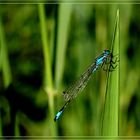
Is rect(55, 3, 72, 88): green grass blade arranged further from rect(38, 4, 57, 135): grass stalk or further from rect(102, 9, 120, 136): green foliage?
rect(102, 9, 120, 136): green foliage

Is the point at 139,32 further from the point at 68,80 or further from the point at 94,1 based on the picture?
the point at 68,80

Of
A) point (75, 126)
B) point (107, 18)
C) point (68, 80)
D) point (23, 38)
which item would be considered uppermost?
point (107, 18)

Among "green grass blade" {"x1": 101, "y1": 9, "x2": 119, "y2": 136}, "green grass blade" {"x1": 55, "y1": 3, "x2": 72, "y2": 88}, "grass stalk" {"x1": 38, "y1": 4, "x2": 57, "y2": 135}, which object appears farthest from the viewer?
"green grass blade" {"x1": 55, "y1": 3, "x2": 72, "y2": 88}

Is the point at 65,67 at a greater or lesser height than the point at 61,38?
lesser

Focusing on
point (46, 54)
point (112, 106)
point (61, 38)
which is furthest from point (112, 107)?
point (61, 38)

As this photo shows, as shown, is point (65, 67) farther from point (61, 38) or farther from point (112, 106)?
point (112, 106)

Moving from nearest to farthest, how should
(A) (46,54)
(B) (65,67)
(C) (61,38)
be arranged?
(A) (46,54), (C) (61,38), (B) (65,67)

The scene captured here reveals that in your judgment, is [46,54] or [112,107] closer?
[112,107]

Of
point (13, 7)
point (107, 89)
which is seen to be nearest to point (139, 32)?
point (13, 7)

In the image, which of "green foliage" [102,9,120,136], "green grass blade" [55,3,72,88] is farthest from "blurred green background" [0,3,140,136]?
"green foliage" [102,9,120,136]
